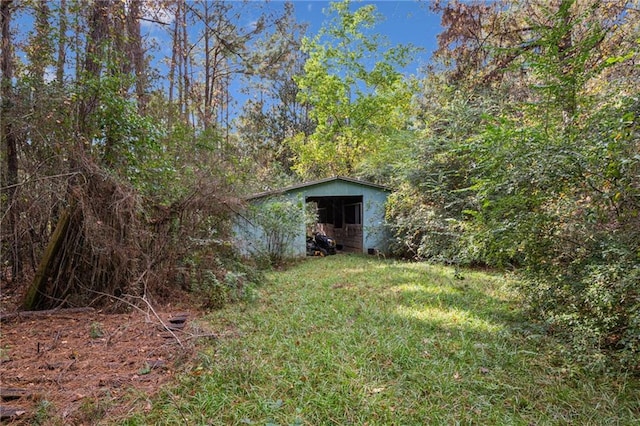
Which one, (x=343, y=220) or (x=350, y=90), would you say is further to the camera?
(x=350, y=90)

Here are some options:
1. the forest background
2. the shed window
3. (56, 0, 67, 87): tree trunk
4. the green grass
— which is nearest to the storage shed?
the shed window

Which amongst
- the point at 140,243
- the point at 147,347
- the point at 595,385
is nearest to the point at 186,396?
the point at 147,347

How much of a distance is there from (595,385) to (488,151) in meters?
2.23

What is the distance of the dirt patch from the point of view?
2.16 metres

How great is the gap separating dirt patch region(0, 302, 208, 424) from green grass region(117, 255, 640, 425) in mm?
266

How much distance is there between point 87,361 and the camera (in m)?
2.84

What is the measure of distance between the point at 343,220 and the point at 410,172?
Result: 5.86m

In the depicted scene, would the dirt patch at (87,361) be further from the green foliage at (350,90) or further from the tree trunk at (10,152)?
the green foliage at (350,90)

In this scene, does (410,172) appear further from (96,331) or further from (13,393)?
(13,393)

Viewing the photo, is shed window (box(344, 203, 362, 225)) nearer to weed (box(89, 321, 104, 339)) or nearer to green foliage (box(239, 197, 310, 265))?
green foliage (box(239, 197, 310, 265))

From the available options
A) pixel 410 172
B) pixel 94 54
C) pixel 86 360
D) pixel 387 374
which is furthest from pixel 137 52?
pixel 387 374

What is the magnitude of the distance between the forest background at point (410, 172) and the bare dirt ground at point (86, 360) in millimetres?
521

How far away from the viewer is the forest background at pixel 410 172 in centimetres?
292

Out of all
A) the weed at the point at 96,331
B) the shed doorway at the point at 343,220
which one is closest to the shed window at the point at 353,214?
the shed doorway at the point at 343,220
